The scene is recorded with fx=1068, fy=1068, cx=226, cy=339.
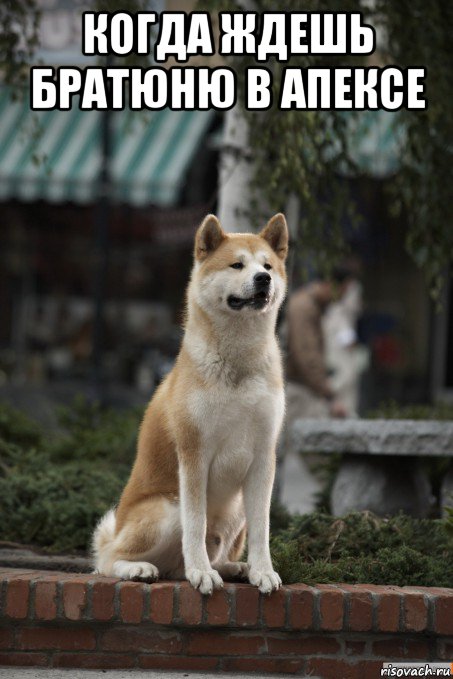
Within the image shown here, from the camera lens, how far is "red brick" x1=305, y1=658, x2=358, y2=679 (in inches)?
162

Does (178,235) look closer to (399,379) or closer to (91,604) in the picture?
(399,379)

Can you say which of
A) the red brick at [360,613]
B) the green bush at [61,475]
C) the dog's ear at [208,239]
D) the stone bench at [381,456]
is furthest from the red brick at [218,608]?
the stone bench at [381,456]

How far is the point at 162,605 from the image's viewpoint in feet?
13.3

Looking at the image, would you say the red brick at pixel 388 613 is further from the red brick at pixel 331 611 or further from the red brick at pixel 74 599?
the red brick at pixel 74 599

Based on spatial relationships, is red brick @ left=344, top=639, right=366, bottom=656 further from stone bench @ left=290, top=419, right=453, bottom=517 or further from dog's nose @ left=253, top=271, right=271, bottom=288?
stone bench @ left=290, top=419, right=453, bottom=517

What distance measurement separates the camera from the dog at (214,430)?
13.0 feet

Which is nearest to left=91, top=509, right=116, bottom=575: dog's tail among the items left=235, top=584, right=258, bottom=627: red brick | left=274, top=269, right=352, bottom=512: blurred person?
left=235, top=584, right=258, bottom=627: red brick

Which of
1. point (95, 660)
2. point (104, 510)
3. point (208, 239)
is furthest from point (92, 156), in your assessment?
point (95, 660)

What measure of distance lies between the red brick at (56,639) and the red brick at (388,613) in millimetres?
1109

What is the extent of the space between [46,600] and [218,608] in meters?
0.67

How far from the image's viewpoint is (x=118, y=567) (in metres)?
4.19

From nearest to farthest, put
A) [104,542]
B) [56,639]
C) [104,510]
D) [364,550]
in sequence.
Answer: [56,639], [104,542], [364,550], [104,510]

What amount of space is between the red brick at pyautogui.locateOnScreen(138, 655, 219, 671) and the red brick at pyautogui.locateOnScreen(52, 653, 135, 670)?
5 centimetres

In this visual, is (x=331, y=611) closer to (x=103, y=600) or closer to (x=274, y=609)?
(x=274, y=609)
